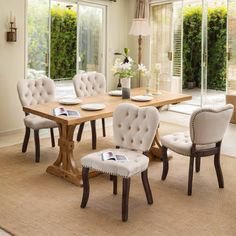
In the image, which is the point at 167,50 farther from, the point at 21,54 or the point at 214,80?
the point at 21,54

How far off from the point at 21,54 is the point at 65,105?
6.51 ft

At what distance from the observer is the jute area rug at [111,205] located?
3.34 m

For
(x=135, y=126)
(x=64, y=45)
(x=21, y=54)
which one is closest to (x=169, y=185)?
(x=135, y=126)

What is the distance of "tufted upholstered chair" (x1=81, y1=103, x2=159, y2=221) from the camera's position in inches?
137

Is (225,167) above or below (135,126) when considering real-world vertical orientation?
below

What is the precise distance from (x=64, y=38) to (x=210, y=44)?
3.84m

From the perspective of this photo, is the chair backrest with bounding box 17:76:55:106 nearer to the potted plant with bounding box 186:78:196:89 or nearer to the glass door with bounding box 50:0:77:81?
the glass door with bounding box 50:0:77:81

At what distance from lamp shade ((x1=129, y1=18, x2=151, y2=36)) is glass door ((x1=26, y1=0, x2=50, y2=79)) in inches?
66.3

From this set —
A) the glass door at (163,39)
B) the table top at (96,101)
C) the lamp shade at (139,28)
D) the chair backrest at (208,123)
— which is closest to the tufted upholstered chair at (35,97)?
the table top at (96,101)

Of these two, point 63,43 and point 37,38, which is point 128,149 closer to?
point 37,38

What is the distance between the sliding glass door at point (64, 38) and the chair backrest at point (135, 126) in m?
3.24

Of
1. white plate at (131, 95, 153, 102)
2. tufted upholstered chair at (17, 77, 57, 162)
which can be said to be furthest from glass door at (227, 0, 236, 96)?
tufted upholstered chair at (17, 77, 57, 162)

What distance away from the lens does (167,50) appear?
8289mm

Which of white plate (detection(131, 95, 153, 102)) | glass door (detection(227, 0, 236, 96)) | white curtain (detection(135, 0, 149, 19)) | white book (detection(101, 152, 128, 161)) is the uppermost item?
white curtain (detection(135, 0, 149, 19))
